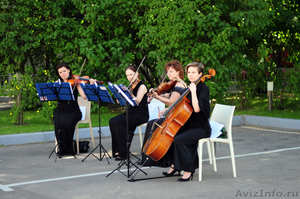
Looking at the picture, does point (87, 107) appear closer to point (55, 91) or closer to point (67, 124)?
point (67, 124)

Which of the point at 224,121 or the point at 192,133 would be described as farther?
the point at 224,121

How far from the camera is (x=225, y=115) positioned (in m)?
5.77

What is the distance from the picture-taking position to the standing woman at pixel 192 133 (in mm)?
5180

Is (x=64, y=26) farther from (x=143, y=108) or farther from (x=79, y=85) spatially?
(x=143, y=108)

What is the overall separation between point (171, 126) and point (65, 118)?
2737 mm

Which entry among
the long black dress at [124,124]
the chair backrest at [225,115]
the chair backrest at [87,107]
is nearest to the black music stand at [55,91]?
the chair backrest at [87,107]

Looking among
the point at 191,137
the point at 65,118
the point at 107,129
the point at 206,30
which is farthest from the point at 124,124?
the point at 206,30

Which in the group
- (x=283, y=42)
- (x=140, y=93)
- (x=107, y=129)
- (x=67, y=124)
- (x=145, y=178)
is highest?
(x=283, y=42)

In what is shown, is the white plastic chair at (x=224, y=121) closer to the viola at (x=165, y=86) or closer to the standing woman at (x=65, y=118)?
the viola at (x=165, y=86)

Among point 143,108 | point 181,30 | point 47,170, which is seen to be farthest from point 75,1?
point 47,170

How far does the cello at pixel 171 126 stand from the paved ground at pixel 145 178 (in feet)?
1.32

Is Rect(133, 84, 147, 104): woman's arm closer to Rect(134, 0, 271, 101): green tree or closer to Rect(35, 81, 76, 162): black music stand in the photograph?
Rect(35, 81, 76, 162): black music stand

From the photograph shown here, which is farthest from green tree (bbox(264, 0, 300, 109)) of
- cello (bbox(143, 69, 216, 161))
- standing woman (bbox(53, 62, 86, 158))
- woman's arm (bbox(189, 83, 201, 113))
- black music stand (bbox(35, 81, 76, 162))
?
cello (bbox(143, 69, 216, 161))

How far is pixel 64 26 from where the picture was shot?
11469mm
